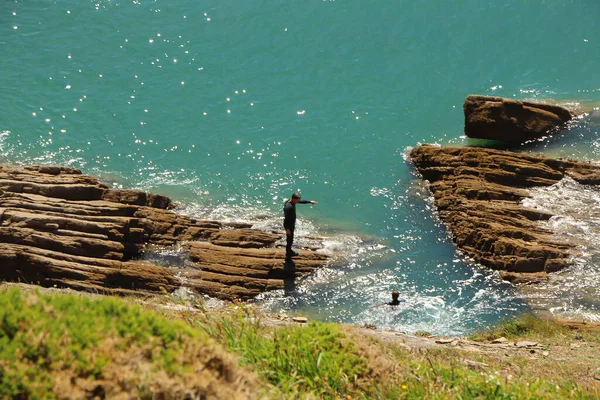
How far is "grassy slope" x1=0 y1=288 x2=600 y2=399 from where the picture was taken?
22.7 ft

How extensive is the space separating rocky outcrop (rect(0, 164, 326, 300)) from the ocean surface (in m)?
1.17

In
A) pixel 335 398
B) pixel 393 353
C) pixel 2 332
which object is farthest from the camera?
pixel 393 353

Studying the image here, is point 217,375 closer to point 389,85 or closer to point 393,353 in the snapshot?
point 393,353

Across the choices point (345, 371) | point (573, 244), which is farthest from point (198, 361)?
point (573, 244)

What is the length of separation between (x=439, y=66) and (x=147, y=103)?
11.9 m

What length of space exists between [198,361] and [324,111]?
19.6 meters

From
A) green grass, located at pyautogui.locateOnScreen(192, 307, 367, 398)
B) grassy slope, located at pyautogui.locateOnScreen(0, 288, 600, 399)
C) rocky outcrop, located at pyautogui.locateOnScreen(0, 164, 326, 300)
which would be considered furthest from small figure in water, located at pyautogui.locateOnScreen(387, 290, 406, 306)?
green grass, located at pyautogui.locateOnScreen(192, 307, 367, 398)

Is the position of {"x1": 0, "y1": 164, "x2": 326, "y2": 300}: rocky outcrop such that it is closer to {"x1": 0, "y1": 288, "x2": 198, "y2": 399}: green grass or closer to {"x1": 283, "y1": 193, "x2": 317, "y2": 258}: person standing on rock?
{"x1": 283, "y1": 193, "x2": 317, "y2": 258}: person standing on rock

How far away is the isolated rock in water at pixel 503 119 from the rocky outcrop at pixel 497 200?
1747 mm

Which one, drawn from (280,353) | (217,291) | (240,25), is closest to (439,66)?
(240,25)

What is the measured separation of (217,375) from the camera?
7.49 m

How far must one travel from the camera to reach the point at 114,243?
1788 centimetres

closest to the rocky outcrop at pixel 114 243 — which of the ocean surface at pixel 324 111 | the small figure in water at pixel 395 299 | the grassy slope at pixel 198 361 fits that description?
the ocean surface at pixel 324 111

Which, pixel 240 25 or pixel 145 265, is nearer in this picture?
pixel 145 265
